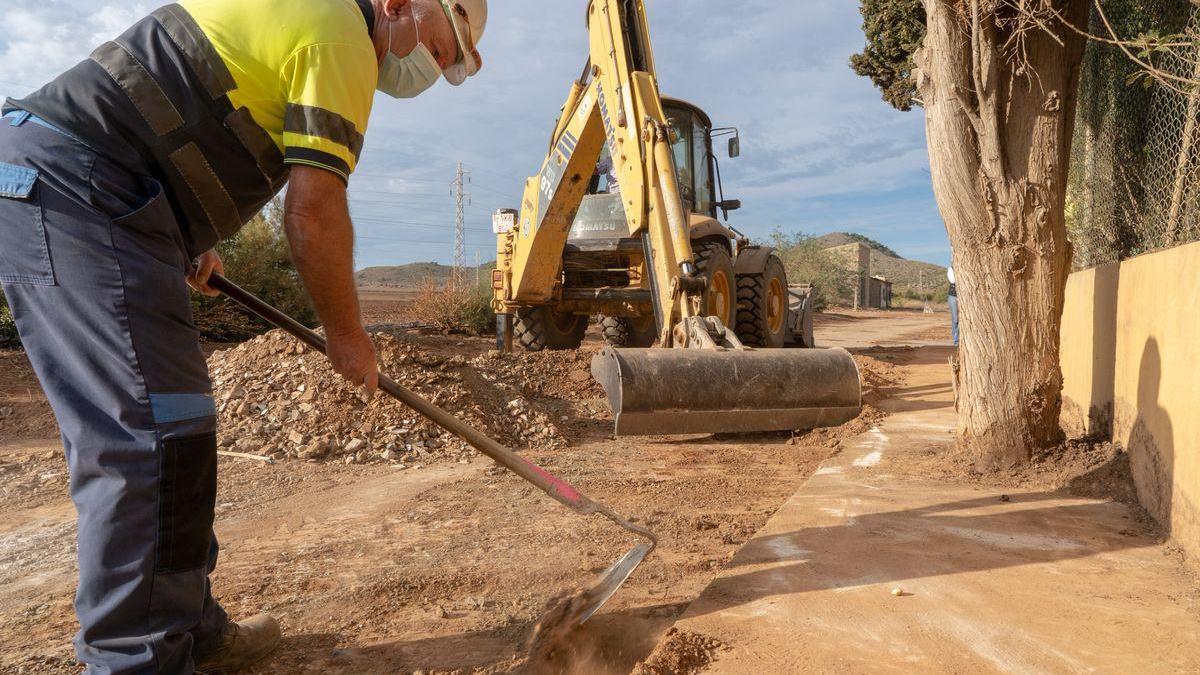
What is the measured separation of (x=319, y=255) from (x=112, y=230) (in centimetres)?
43

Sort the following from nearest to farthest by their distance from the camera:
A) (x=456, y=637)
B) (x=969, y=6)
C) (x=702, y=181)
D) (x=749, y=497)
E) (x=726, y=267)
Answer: (x=456, y=637), (x=969, y=6), (x=749, y=497), (x=726, y=267), (x=702, y=181)

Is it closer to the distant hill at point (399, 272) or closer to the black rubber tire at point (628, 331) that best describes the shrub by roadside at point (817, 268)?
the black rubber tire at point (628, 331)

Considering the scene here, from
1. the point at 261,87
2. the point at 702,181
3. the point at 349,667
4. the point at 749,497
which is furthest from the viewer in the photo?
the point at 702,181

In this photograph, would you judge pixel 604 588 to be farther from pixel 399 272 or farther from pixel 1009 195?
pixel 399 272

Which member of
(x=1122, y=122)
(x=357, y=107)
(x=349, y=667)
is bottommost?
(x=349, y=667)

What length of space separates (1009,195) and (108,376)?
3.74 meters

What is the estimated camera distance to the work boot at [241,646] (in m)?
2.06

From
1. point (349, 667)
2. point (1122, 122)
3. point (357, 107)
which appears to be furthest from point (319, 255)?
point (1122, 122)

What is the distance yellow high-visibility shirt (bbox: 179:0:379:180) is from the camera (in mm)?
1759

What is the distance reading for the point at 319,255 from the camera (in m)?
1.79

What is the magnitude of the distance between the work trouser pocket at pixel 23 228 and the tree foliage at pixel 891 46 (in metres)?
Result: 8.08

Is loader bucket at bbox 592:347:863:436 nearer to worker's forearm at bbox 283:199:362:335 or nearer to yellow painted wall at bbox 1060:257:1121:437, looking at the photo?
yellow painted wall at bbox 1060:257:1121:437

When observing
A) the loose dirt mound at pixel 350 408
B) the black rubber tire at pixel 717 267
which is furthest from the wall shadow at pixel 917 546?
the black rubber tire at pixel 717 267

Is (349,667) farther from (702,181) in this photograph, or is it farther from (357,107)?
(702,181)
